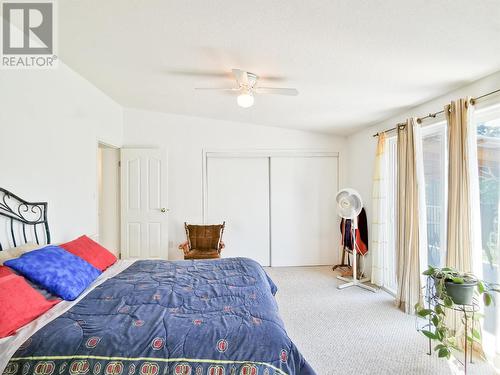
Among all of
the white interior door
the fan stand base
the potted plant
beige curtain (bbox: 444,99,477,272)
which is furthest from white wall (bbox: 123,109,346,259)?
the potted plant

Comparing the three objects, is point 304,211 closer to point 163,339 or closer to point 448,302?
point 448,302

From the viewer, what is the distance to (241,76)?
96.0 inches

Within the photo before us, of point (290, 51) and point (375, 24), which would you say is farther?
point (290, 51)

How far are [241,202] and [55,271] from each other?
10.4ft

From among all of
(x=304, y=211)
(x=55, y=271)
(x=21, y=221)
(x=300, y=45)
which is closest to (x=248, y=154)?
(x=304, y=211)

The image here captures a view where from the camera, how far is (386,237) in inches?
144

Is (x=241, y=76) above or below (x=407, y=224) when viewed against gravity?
above

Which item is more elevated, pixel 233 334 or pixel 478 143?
pixel 478 143

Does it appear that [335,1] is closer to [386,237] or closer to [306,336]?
[306,336]

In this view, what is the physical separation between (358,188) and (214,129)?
2577mm

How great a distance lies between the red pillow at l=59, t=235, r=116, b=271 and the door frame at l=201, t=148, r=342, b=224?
220cm

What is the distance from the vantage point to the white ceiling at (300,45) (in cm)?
164

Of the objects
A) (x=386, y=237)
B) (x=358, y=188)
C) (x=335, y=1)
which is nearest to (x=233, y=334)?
(x=335, y=1)

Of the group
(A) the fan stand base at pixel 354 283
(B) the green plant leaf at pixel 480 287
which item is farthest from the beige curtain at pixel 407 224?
(B) the green plant leaf at pixel 480 287
